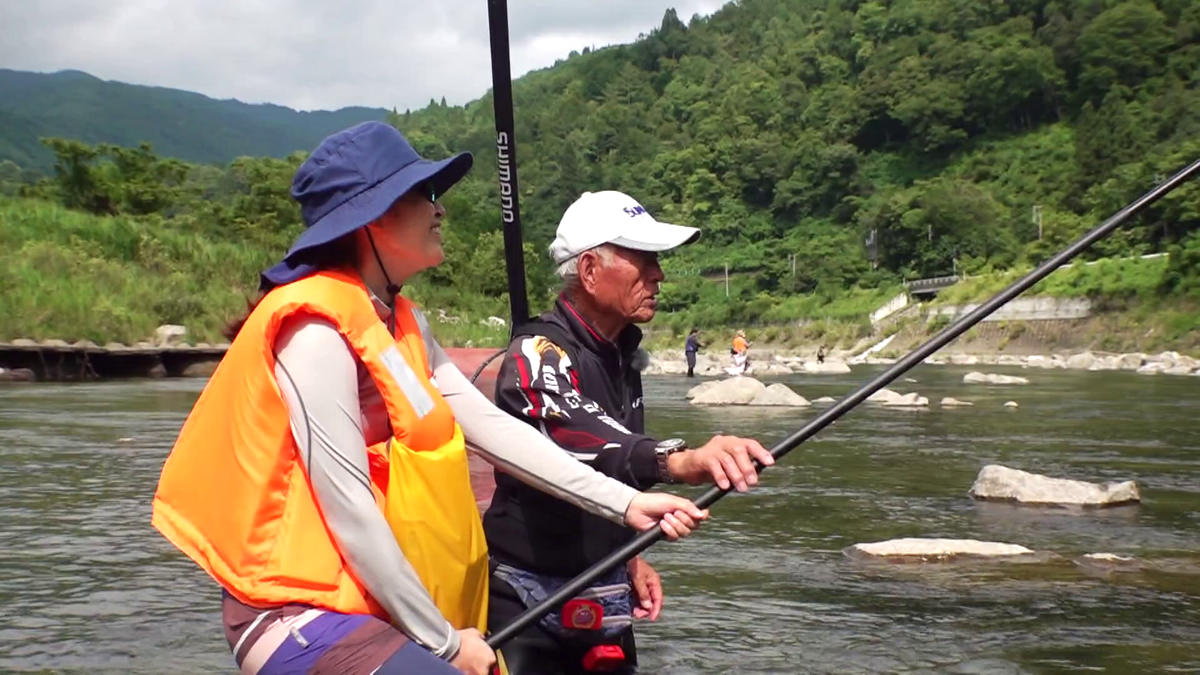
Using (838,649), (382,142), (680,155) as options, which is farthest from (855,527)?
(680,155)

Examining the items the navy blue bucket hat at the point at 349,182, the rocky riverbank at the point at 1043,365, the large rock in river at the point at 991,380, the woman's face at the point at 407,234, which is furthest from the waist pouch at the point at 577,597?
the rocky riverbank at the point at 1043,365

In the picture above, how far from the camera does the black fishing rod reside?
2574 millimetres

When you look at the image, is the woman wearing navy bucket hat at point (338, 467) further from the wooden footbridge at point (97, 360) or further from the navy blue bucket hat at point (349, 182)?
the wooden footbridge at point (97, 360)

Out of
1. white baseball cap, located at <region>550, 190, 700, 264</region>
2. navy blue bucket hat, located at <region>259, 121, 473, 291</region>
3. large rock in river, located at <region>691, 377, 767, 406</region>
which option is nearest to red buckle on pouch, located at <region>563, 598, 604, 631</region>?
white baseball cap, located at <region>550, 190, 700, 264</region>

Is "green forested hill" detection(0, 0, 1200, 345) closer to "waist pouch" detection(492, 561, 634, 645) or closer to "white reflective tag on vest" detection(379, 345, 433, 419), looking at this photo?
"waist pouch" detection(492, 561, 634, 645)

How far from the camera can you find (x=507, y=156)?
141 inches

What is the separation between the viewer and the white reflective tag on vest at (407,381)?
2250mm

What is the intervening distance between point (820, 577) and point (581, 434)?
4.14 m

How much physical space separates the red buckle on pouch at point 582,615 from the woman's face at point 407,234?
1.06 meters

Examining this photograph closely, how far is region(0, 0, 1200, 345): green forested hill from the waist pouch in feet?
151

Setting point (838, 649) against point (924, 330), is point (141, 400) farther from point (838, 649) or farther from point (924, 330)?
point (924, 330)

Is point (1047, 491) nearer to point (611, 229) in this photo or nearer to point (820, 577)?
point (820, 577)

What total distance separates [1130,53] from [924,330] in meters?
62.1

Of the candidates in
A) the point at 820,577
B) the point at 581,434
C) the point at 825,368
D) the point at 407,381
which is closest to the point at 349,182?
A: the point at 407,381
